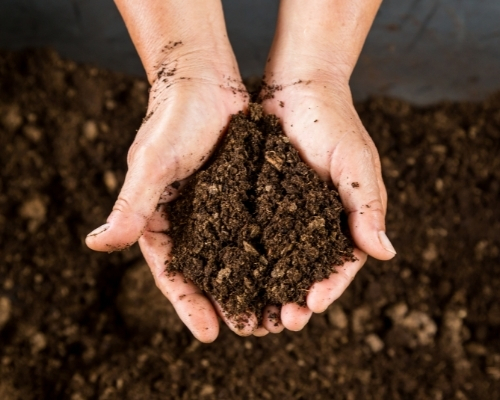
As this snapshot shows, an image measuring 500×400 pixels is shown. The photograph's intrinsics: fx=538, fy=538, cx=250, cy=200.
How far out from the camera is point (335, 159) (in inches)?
56.4

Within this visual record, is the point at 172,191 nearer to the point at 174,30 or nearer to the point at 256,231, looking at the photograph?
the point at 256,231

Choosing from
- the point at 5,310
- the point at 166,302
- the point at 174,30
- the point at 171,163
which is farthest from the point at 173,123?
the point at 5,310

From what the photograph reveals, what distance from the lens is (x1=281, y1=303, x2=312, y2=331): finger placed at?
134cm

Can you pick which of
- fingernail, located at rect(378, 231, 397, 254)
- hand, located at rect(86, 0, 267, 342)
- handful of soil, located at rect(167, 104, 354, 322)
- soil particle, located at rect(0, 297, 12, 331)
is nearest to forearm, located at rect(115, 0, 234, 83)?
hand, located at rect(86, 0, 267, 342)

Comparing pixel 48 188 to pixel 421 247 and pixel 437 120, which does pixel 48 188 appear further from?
pixel 437 120

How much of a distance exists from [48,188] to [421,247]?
1542mm

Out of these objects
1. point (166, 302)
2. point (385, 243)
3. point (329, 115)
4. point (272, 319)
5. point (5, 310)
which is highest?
point (329, 115)

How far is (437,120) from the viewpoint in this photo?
2502mm

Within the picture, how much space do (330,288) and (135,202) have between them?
0.52 m

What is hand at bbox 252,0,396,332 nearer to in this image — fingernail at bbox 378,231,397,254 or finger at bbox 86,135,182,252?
fingernail at bbox 378,231,397,254

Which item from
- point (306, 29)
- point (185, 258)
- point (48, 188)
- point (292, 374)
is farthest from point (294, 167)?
point (48, 188)

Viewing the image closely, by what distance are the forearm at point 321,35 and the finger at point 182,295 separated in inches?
25.9

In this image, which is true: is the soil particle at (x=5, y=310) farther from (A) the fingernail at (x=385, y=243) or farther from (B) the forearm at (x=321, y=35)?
(A) the fingernail at (x=385, y=243)

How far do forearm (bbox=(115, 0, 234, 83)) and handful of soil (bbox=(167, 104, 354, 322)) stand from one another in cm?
36
